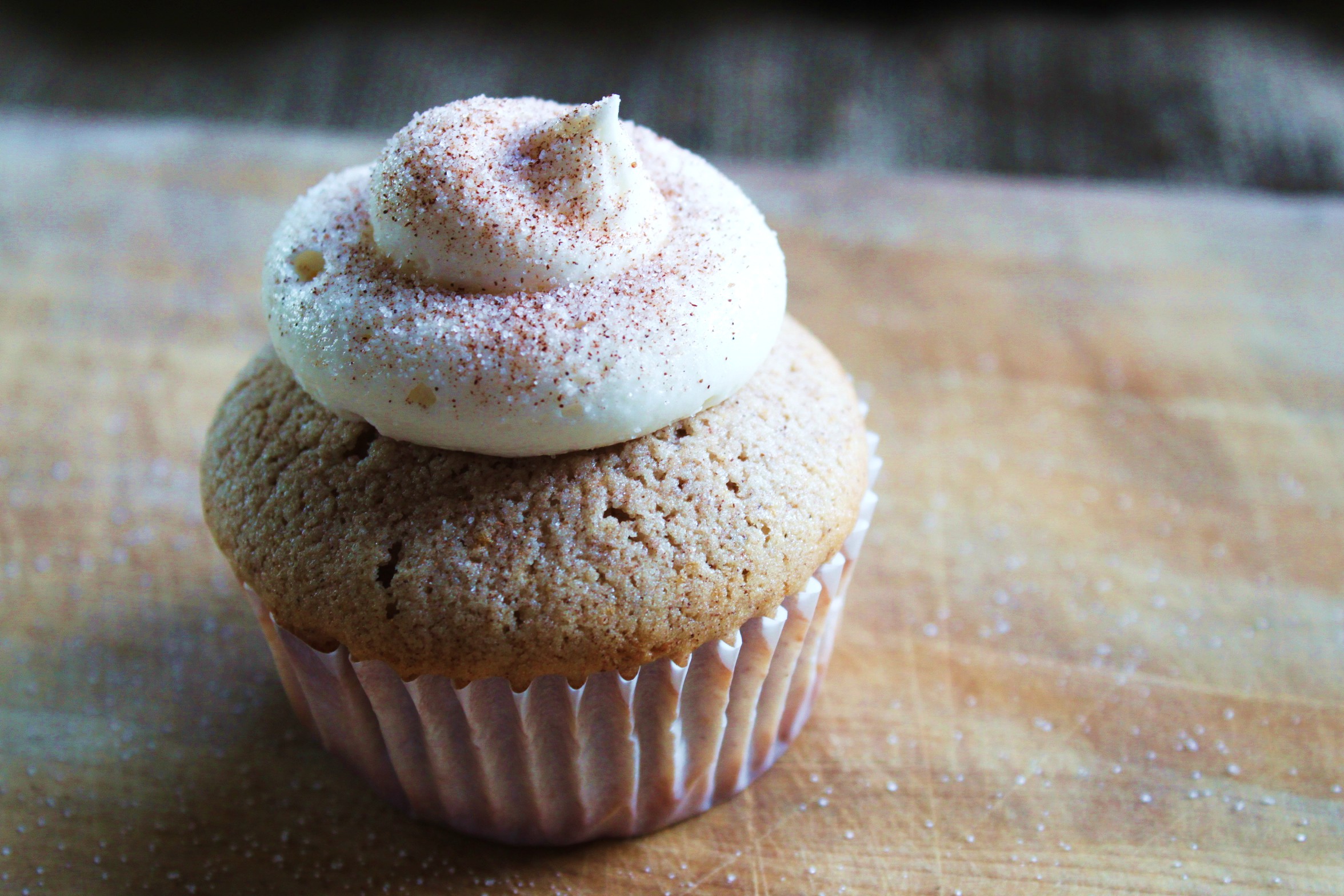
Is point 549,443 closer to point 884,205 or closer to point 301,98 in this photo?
point 884,205

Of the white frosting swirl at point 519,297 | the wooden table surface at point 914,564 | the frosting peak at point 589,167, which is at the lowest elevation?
the wooden table surface at point 914,564

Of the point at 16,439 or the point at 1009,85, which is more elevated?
the point at 1009,85

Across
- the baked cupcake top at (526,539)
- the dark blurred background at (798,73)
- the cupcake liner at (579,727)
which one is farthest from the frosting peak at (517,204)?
the dark blurred background at (798,73)

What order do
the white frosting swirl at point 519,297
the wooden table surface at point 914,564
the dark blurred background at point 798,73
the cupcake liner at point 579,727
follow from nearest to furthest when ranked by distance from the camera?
the white frosting swirl at point 519,297
the cupcake liner at point 579,727
the wooden table surface at point 914,564
the dark blurred background at point 798,73

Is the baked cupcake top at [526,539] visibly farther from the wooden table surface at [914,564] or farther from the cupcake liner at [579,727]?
the wooden table surface at [914,564]

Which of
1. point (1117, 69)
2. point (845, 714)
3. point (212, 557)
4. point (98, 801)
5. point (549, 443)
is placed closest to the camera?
point (549, 443)

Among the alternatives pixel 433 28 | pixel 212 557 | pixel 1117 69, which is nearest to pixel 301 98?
pixel 433 28

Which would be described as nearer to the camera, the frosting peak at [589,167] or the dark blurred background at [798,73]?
the frosting peak at [589,167]
